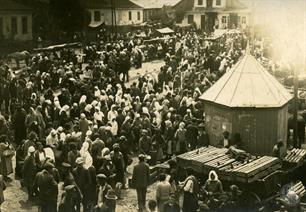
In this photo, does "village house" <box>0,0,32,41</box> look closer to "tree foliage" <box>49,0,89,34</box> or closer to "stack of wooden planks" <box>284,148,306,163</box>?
"tree foliage" <box>49,0,89,34</box>

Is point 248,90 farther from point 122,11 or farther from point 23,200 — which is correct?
point 122,11

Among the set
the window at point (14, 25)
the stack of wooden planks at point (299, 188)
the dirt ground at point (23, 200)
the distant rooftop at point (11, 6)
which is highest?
the distant rooftop at point (11, 6)

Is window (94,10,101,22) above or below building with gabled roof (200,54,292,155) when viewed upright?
above

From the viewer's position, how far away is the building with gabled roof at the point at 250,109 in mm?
17250

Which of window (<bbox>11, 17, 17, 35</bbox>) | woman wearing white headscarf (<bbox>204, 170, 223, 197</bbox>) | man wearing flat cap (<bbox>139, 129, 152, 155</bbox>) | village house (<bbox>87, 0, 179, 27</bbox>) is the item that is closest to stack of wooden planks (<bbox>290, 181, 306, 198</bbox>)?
woman wearing white headscarf (<bbox>204, 170, 223, 197</bbox>)

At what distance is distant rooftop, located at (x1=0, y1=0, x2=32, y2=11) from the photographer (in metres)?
45.0

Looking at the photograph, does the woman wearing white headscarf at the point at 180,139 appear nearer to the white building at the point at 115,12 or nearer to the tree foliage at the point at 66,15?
the tree foliage at the point at 66,15

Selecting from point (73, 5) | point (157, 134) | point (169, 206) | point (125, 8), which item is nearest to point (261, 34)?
point (125, 8)

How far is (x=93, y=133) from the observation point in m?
16.4

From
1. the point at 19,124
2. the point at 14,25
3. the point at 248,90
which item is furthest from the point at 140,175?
the point at 14,25

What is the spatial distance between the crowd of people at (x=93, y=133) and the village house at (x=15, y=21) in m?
16.6

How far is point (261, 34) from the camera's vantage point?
5884 cm

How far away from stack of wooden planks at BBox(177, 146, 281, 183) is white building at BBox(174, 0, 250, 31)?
60678mm

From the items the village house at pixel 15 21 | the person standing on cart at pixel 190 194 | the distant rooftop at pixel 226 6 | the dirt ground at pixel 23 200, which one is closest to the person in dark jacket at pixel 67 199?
the person standing on cart at pixel 190 194
